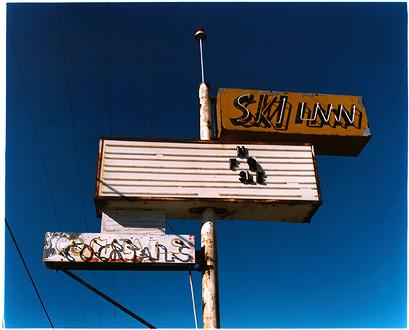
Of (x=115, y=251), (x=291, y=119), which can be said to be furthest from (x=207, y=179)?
(x=291, y=119)

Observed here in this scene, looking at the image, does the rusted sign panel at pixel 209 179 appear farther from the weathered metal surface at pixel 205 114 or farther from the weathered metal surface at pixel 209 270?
the weathered metal surface at pixel 205 114

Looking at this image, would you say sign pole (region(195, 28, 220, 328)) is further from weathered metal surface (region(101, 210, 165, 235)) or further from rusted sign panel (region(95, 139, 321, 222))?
weathered metal surface (region(101, 210, 165, 235))

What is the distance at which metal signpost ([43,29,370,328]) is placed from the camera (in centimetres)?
838

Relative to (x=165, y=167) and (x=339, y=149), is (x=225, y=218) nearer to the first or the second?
(x=165, y=167)

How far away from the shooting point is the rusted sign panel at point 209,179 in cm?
906

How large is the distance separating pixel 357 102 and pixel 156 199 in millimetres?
5531

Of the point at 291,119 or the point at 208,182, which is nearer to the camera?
the point at 208,182

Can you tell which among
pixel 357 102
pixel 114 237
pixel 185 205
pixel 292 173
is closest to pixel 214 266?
pixel 185 205

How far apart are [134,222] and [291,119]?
14.1ft

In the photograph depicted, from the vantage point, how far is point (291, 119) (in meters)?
10.5

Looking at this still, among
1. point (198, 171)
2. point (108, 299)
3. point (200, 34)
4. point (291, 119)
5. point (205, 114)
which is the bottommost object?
point (108, 299)

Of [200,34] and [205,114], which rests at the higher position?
[200,34]

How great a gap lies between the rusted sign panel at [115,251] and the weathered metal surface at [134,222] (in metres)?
0.42

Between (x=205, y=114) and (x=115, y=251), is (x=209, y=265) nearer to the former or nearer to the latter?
(x=115, y=251)
